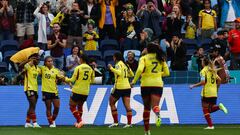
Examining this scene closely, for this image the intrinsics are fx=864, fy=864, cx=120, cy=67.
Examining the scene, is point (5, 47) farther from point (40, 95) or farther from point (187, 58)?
point (187, 58)

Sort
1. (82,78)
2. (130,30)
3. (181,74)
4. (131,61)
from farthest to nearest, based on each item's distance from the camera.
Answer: (130,30)
(181,74)
(131,61)
(82,78)

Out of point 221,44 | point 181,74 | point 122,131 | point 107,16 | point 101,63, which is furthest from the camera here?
point 107,16

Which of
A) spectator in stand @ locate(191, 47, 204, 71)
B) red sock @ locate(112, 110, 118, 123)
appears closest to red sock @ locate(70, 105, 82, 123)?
red sock @ locate(112, 110, 118, 123)

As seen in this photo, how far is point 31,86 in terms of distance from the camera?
1019 inches

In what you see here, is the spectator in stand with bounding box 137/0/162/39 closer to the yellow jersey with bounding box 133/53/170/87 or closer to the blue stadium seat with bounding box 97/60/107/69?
the blue stadium seat with bounding box 97/60/107/69

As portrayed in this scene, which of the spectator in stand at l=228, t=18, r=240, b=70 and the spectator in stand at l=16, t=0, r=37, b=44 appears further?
the spectator in stand at l=16, t=0, r=37, b=44

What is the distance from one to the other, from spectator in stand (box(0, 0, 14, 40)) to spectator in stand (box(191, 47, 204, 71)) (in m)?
6.79

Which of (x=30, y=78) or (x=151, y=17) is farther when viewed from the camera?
(x=151, y=17)

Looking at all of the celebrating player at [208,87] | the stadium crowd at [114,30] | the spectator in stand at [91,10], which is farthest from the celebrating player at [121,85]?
the spectator in stand at [91,10]

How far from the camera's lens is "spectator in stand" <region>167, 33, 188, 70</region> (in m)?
29.6

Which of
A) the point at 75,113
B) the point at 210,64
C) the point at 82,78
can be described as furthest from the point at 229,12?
the point at 75,113

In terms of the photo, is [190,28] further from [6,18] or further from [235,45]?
[6,18]

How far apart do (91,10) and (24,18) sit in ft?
8.19

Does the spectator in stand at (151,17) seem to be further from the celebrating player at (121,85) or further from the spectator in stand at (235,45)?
the celebrating player at (121,85)
